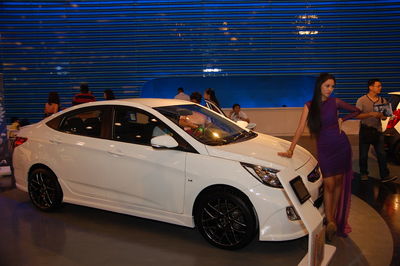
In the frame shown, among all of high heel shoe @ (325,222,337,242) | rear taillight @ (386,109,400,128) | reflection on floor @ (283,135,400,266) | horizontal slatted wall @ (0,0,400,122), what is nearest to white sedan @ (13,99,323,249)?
high heel shoe @ (325,222,337,242)

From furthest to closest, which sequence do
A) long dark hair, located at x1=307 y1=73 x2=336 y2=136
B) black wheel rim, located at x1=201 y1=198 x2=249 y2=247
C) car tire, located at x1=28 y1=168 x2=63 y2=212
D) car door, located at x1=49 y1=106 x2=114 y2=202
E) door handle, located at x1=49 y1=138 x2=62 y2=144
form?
1. car tire, located at x1=28 y1=168 x2=63 y2=212
2. door handle, located at x1=49 y1=138 x2=62 y2=144
3. car door, located at x1=49 y1=106 x2=114 y2=202
4. long dark hair, located at x1=307 y1=73 x2=336 y2=136
5. black wheel rim, located at x1=201 y1=198 x2=249 y2=247

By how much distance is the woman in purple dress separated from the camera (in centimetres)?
430

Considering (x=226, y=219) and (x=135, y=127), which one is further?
(x=135, y=127)

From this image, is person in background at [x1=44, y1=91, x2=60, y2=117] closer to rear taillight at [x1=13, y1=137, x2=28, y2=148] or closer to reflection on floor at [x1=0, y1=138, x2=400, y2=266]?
rear taillight at [x1=13, y1=137, x2=28, y2=148]

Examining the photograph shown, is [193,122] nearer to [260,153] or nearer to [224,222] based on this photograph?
[260,153]

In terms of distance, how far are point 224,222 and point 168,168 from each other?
2.60 ft

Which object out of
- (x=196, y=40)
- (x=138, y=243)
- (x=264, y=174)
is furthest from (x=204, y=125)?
(x=196, y=40)

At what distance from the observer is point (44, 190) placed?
17.1ft

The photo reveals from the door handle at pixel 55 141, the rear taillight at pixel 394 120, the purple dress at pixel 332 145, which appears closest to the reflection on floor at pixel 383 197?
the purple dress at pixel 332 145

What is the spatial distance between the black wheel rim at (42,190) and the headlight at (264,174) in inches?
102

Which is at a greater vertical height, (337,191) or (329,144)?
(329,144)

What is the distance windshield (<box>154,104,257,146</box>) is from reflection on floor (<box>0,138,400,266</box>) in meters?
1.12

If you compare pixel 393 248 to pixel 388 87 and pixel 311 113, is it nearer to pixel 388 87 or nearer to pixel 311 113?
pixel 311 113

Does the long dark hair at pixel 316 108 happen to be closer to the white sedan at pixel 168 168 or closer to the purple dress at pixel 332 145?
the purple dress at pixel 332 145
